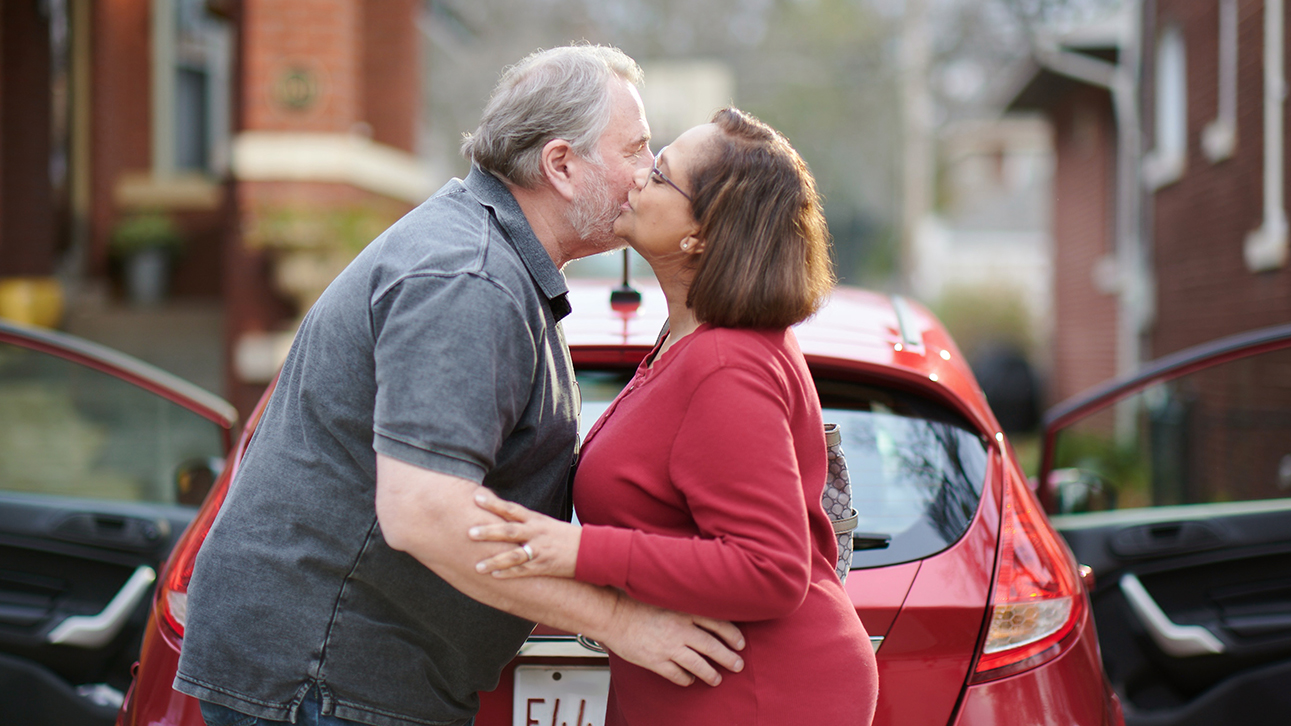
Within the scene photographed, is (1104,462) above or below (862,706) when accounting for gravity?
below

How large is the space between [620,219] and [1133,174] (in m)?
11.3

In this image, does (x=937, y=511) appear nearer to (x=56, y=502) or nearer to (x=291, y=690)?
(x=291, y=690)

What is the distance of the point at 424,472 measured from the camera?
1.51 meters

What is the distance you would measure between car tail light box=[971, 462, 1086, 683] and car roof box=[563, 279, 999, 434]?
A: 8.8 inches

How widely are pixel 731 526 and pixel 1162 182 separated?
32.5 ft

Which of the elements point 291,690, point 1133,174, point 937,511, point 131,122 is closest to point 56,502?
point 291,690

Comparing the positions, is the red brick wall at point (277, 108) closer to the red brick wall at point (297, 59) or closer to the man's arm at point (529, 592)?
the red brick wall at point (297, 59)

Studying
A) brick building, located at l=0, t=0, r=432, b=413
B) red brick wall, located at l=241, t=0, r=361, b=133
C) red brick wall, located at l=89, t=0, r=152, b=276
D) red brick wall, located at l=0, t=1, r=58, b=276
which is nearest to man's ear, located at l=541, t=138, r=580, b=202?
brick building, located at l=0, t=0, r=432, b=413

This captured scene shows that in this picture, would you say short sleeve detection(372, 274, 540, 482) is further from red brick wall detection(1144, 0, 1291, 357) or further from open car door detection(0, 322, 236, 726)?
red brick wall detection(1144, 0, 1291, 357)

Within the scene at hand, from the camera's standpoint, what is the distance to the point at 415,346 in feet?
4.99

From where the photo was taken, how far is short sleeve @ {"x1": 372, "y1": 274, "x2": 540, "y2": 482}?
4.93 feet

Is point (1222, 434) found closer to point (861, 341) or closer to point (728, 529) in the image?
point (861, 341)

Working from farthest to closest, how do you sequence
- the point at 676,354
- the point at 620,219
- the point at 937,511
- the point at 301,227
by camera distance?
the point at 301,227, the point at 937,511, the point at 620,219, the point at 676,354

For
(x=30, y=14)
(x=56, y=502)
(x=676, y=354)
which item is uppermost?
(x=30, y=14)
